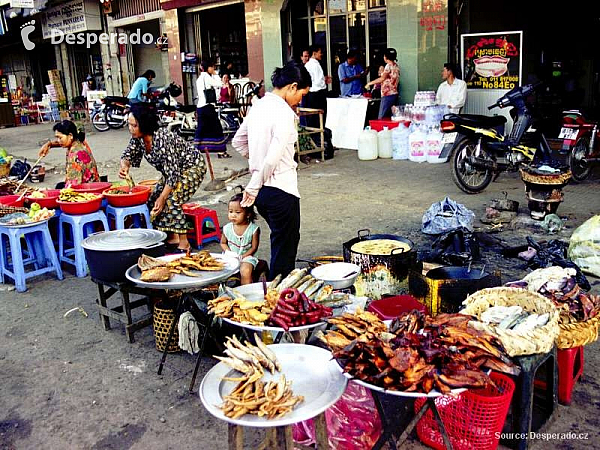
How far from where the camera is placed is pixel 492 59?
9953 mm

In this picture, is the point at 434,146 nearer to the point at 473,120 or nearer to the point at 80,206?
the point at 473,120

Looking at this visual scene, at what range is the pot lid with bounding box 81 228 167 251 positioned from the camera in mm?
4070

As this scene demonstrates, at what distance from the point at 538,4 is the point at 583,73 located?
2746 millimetres

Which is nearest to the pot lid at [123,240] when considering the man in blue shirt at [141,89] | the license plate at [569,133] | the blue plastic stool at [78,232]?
Result: the blue plastic stool at [78,232]

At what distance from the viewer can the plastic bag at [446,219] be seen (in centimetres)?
613

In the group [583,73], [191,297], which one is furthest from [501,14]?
[191,297]

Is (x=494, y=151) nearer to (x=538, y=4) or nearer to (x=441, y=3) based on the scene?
(x=441, y=3)

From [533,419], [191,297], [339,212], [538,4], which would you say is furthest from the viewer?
[538,4]

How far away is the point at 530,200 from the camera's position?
256 inches

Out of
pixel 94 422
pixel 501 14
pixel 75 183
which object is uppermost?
pixel 501 14

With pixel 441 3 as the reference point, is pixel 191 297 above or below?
below

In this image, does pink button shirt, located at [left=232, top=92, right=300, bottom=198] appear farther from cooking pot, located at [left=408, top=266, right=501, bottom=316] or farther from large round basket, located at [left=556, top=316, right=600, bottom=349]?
large round basket, located at [left=556, top=316, right=600, bottom=349]

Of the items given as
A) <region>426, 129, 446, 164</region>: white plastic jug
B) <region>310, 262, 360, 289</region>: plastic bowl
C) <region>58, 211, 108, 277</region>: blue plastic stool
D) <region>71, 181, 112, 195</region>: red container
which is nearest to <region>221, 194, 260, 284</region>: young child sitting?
<region>310, 262, 360, 289</region>: plastic bowl

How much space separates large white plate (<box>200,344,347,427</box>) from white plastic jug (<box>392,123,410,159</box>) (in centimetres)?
843
